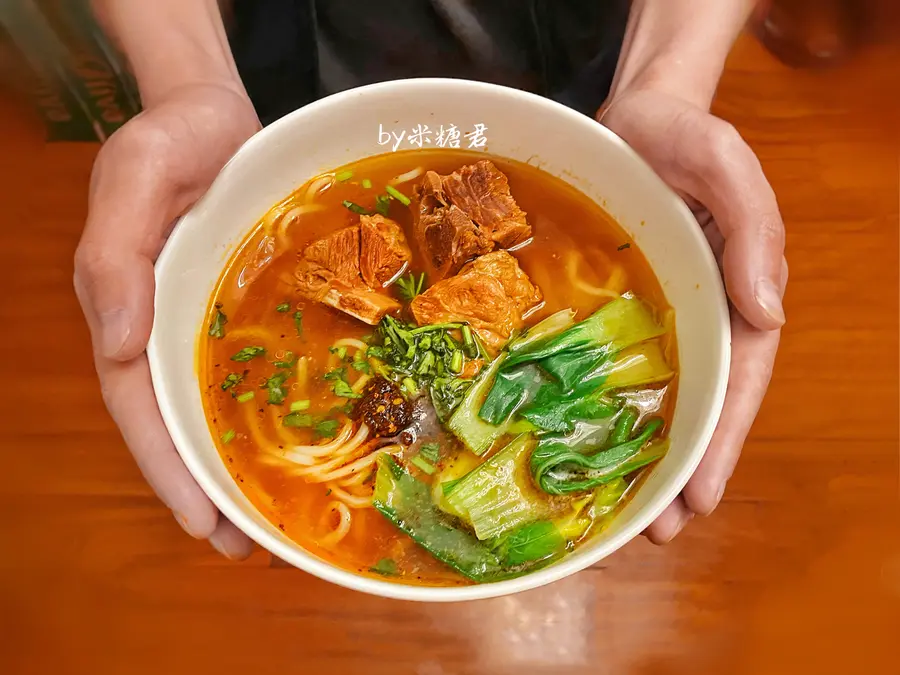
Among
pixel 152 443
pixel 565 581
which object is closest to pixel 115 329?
pixel 152 443

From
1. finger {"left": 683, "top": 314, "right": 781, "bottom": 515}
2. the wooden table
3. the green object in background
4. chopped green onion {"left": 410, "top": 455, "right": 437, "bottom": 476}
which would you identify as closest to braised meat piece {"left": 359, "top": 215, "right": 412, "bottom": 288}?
chopped green onion {"left": 410, "top": 455, "right": 437, "bottom": 476}

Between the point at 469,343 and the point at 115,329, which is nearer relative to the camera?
the point at 115,329

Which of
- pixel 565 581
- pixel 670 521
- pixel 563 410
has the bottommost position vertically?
pixel 565 581

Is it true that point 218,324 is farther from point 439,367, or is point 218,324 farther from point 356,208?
point 439,367

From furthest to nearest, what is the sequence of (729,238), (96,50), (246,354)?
(96,50)
(246,354)
(729,238)

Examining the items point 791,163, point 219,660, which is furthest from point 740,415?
point 219,660

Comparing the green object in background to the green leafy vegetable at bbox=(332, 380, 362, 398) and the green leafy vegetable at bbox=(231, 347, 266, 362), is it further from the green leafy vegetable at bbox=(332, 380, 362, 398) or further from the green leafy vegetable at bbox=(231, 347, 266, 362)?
the green leafy vegetable at bbox=(332, 380, 362, 398)

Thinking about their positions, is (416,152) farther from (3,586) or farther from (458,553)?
(3,586)
